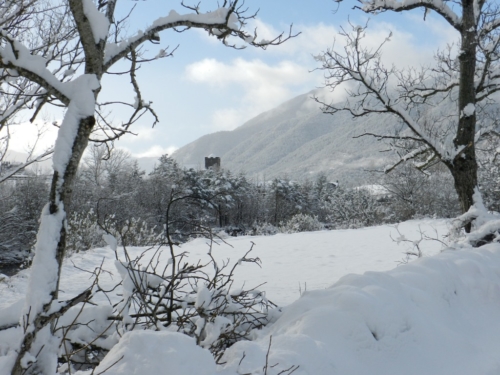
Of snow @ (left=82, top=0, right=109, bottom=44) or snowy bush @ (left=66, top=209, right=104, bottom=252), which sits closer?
snow @ (left=82, top=0, right=109, bottom=44)

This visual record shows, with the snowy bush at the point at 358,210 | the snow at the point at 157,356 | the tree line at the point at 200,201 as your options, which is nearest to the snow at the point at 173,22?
the snow at the point at 157,356

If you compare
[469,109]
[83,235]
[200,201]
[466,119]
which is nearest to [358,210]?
[200,201]

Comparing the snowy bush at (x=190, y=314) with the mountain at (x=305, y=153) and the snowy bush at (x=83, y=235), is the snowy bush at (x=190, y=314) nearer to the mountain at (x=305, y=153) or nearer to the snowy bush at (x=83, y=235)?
Answer: the snowy bush at (x=83, y=235)

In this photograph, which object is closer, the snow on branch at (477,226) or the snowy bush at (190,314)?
the snowy bush at (190,314)

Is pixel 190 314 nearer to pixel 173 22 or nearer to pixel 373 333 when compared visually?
pixel 373 333

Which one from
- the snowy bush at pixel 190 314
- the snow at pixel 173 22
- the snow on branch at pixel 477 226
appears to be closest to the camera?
the snowy bush at pixel 190 314

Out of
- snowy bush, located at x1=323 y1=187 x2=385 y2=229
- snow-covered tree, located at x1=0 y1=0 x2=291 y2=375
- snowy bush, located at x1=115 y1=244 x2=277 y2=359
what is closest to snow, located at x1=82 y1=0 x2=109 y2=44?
snow-covered tree, located at x1=0 y1=0 x2=291 y2=375

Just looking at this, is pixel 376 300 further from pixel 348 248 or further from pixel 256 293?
pixel 348 248

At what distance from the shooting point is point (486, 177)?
69.8 feet

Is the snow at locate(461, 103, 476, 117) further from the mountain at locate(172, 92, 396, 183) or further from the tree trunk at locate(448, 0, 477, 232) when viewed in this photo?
the mountain at locate(172, 92, 396, 183)

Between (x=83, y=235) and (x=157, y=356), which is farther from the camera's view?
(x=83, y=235)

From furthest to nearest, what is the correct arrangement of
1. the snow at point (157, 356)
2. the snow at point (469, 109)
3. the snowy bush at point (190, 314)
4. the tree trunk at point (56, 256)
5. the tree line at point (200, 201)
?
the tree line at point (200, 201) → the snow at point (469, 109) → the snowy bush at point (190, 314) → the tree trunk at point (56, 256) → the snow at point (157, 356)

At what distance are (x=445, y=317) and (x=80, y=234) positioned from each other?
37.8 feet

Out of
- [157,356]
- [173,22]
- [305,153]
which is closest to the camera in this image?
[157,356]
